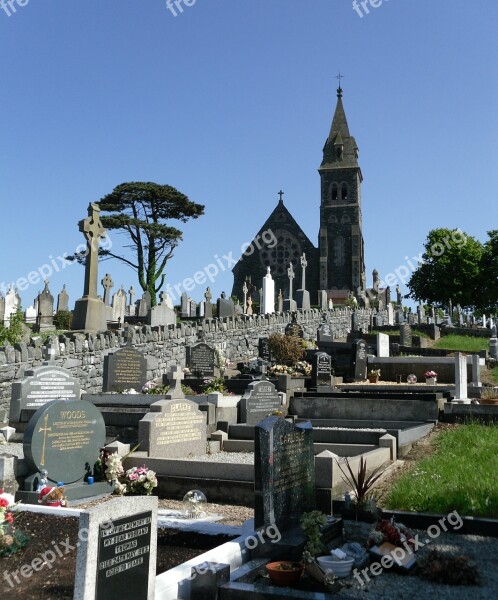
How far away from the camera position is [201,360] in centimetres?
Result: 1922

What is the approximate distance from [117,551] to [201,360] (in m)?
15.1

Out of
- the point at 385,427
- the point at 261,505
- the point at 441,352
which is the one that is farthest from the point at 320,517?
the point at 441,352

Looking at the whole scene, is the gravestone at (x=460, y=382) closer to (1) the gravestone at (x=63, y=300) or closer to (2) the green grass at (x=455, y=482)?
(2) the green grass at (x=455, y=482)

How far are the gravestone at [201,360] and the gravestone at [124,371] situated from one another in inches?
124

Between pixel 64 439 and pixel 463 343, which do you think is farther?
pixel 463 343

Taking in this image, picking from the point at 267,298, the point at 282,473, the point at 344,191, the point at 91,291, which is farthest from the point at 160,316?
the point at 344,191

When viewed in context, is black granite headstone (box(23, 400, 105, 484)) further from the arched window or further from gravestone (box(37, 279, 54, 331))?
the arched window

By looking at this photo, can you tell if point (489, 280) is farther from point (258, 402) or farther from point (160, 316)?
point (258, 402)

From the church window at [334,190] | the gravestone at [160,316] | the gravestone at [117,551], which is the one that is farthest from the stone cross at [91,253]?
the church window at [334,190]

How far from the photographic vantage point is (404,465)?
9.30m

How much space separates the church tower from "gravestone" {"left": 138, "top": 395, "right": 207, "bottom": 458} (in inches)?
1996

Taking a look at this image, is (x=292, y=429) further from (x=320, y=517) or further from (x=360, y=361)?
(x=360, y=361)


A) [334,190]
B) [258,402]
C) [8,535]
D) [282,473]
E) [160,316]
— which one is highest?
[334,190]

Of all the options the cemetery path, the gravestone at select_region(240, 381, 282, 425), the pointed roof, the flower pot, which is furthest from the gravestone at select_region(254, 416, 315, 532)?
the pointed roof
